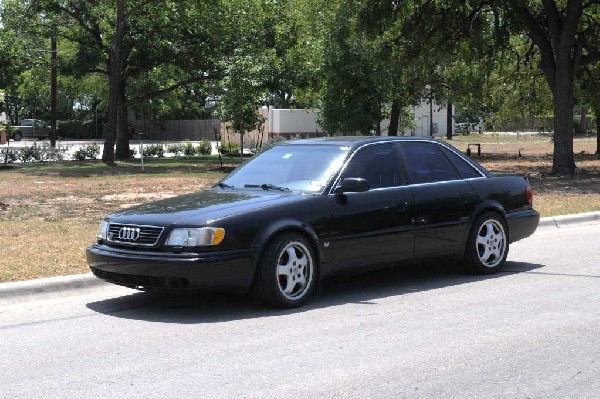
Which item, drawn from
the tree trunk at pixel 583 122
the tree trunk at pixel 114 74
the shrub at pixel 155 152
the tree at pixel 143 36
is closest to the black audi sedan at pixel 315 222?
the tree trunk at pixel 114 74

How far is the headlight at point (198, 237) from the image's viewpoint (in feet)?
23.3

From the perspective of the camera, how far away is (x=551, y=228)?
13.6 m

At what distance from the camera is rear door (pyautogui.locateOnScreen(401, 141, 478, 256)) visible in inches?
342

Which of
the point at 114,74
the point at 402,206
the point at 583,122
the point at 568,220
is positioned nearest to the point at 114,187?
the point at 114,74

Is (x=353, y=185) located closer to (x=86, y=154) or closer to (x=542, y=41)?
(x=542, y=41)

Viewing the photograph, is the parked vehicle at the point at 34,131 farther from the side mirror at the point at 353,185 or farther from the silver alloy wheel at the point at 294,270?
the silver alloy wheel at the point at 294,270

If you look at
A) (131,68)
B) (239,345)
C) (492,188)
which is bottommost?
(239,345)

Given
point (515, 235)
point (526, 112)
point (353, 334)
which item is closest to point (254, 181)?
point (353, 334)

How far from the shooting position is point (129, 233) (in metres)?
7.45

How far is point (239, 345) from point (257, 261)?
3.58 feet

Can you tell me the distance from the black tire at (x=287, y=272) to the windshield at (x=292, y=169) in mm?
704

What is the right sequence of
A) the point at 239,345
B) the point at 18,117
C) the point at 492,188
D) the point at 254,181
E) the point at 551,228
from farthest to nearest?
the point at 18,117, the point at 551,228, the point at 492,188, the point at 254,181, the point at 239,345

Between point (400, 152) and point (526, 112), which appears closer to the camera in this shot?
point (400, 152)

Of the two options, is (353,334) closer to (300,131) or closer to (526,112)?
(526,112)
